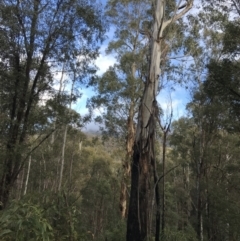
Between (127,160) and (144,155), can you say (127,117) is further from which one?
(144,155)

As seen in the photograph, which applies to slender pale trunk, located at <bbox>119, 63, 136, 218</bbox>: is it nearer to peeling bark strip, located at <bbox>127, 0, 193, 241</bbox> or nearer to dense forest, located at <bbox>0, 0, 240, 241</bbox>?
dense forest, located at <bbox>0, 0, 240, 241</bbox>

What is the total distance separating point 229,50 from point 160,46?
9.94 feet

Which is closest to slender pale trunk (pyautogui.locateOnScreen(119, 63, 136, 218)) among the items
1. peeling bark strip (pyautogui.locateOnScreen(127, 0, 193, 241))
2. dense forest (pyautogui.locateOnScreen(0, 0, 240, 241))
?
dense forest (pyautogui.locateOnScreen(0, 0, 240, 241))

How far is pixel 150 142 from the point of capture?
5.06 meters

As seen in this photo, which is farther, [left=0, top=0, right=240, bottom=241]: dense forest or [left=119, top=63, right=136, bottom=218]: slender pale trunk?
[left=119, top=63, right=136, bottom=218]: slender pale trunk

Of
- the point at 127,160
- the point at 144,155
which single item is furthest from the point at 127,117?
the point at 144,155

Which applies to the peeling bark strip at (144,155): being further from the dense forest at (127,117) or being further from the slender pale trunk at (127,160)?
the slender pale trunk at (127,160)

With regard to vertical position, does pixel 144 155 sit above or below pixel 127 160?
below

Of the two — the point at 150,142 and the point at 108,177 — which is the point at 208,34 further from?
the point at 108,177

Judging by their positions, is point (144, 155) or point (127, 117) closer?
point (144, 155)

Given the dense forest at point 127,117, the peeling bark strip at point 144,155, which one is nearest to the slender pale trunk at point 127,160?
the dense forest at point 127,117

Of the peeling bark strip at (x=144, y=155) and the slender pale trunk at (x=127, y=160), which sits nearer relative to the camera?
the peeling bark strip at (x=144, y=155)

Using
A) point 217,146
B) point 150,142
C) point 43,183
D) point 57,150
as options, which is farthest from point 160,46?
point 43,183

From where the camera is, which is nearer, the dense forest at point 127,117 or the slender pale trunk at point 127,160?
the dense forest at point 127,117
